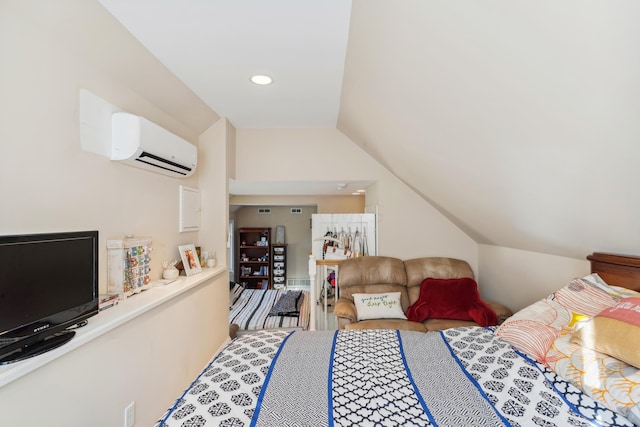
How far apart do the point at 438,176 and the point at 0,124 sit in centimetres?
264

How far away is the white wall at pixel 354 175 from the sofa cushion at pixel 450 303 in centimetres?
57

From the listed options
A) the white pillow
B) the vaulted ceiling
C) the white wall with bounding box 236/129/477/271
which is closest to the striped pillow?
the vaulted ceiling

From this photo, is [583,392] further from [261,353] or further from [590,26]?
[261,353]

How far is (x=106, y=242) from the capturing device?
1.89 metres

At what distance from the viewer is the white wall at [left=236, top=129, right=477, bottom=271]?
11.6 feet

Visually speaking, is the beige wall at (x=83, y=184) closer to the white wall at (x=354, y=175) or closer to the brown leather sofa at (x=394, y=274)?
the white wall at (x=354, y=175)

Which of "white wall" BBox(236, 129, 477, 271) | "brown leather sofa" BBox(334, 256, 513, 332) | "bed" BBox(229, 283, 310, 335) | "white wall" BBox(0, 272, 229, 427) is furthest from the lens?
"bed" BBox(229, 283, 310, 335)

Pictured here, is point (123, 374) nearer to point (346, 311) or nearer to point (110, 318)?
point (110, 318)

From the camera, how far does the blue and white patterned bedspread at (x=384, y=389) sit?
3.41 ft

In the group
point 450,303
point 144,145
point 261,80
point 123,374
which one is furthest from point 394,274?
point 144,145

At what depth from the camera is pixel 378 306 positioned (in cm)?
290

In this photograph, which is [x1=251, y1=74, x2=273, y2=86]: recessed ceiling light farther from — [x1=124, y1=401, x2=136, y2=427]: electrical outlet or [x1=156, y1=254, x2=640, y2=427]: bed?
[x1=124, y1=401, x2=136, y2=427]: electrical outlet

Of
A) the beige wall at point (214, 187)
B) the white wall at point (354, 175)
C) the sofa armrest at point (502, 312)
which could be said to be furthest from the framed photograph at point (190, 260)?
the sofa armrest at point (502, 312)

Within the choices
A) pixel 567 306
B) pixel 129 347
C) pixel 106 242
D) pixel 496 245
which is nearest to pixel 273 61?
pixel 106 242
